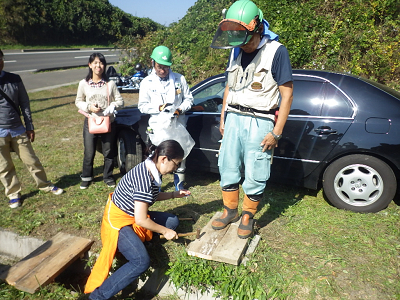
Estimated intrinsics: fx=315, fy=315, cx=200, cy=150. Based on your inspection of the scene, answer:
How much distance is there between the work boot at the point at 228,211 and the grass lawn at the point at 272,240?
1.24ft

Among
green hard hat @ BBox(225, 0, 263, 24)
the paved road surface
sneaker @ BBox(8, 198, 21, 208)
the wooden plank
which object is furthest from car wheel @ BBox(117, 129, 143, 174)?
the paved road surface

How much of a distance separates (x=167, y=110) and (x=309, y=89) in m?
1.70

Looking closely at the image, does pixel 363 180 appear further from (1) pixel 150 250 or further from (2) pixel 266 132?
(1) pixel 150 250

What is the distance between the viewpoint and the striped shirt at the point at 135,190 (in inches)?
105

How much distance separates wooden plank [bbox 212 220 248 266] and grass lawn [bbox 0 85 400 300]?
0.12 metres

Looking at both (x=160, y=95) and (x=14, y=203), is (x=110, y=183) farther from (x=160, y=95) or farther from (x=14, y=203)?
(x=160, y=95)

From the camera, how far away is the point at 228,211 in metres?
3.17

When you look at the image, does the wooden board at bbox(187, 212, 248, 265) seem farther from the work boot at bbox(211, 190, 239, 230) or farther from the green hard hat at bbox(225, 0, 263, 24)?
the green hard hat at bbox(225, 0, 263, 24)

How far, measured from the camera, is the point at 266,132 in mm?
2791

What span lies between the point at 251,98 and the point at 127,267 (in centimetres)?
178

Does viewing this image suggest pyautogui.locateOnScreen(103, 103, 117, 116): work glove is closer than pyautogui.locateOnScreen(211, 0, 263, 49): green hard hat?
No

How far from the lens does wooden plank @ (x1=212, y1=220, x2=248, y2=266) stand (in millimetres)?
2646

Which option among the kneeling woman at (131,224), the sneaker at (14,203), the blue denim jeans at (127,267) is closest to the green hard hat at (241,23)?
the kneeling woman at (131,224)

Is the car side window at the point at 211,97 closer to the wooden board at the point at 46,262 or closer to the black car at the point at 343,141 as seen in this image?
the black car at the point at 343,141
